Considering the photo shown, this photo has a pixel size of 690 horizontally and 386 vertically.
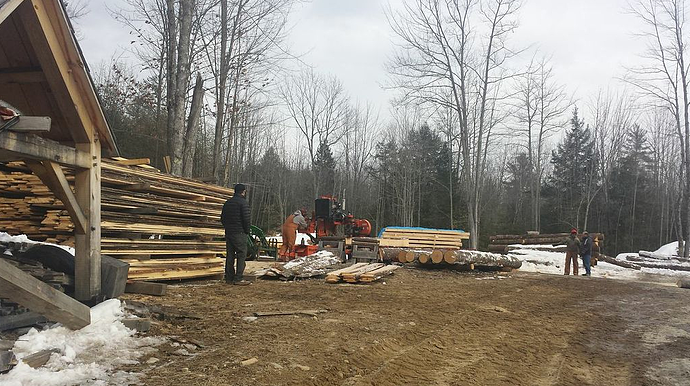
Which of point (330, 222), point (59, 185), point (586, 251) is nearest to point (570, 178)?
point (586, 251)

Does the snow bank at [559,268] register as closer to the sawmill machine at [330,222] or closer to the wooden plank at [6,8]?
the sawmill machine at [330,222]

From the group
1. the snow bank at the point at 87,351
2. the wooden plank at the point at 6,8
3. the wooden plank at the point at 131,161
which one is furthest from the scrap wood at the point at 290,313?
the wooden plank at the point at 131,161

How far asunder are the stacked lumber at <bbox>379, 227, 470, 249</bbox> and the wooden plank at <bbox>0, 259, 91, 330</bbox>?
49.1 ft

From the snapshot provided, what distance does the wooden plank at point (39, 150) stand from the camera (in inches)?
170

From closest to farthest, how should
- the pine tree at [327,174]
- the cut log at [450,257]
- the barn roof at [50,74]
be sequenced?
1. the barn roof at [50,74]
2. the cut log at [450,257]
3. the pine tree at [327,174]

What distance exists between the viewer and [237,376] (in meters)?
4.31

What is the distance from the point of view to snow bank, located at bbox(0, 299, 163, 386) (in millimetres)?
3920

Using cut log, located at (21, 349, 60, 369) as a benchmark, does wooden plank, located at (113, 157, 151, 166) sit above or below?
above

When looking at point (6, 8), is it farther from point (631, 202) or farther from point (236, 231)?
point (631, 202)

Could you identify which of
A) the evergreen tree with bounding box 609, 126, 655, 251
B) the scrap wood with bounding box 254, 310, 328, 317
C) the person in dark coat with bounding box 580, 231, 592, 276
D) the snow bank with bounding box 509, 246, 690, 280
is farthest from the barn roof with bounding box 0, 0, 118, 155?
the evergreen tree with bounding box 609, 126, 655, 251

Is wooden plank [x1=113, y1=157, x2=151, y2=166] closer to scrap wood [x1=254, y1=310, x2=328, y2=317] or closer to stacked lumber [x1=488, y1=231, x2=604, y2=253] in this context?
scrap wood [x1=254, y1=310, x2=328, y2=317]

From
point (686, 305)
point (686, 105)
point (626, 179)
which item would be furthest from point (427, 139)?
point (686, 305)

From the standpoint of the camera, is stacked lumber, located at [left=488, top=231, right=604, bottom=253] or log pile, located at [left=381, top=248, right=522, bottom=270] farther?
stacked lumber, located at [left=488, top=231, right=604, bottom=253]

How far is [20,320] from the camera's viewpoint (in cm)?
488
